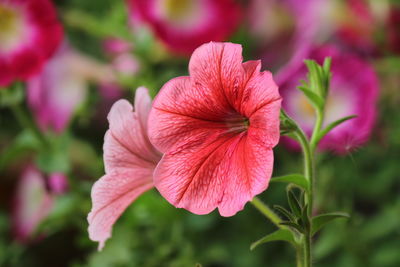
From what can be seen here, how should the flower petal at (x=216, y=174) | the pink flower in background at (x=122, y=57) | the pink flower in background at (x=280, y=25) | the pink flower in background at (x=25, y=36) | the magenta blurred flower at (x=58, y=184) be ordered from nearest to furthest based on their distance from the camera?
1. the flower petal at (x=216, y=174)
2. the pink flower in background at (x=25, y=36)
3. the magenta blurred flower at (x=58, y=184)
4. the pink flower in background at (x=122, y=57)
5. the pink flower in background at (x=280, y=25)

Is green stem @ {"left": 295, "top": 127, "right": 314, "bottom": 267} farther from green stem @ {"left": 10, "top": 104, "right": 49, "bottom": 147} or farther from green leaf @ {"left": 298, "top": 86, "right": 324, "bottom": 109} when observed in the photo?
green stem @ {"left": 10, "top": 104, "right": 49, "bottom": 147}

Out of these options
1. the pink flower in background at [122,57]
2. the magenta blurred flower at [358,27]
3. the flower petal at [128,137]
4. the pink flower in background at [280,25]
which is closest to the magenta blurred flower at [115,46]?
the pink flower in background at [122,57]

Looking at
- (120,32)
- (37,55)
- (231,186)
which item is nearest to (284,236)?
(231,186)

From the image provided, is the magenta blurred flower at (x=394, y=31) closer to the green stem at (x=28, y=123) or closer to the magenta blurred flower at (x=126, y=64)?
the magenta blurred flower at (x=126, y=64)

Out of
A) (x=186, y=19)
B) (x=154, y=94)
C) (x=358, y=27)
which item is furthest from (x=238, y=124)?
(x=358, y=27)

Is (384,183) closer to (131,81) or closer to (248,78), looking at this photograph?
(131,81)

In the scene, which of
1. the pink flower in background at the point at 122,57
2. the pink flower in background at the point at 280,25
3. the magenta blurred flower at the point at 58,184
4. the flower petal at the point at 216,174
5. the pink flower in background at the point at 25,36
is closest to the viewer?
the flower petal at the point at 216,174

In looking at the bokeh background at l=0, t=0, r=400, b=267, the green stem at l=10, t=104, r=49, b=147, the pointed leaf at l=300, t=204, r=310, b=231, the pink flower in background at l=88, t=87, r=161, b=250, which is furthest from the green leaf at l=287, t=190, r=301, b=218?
the green stem at l=10, t=104, r=49, b=147
